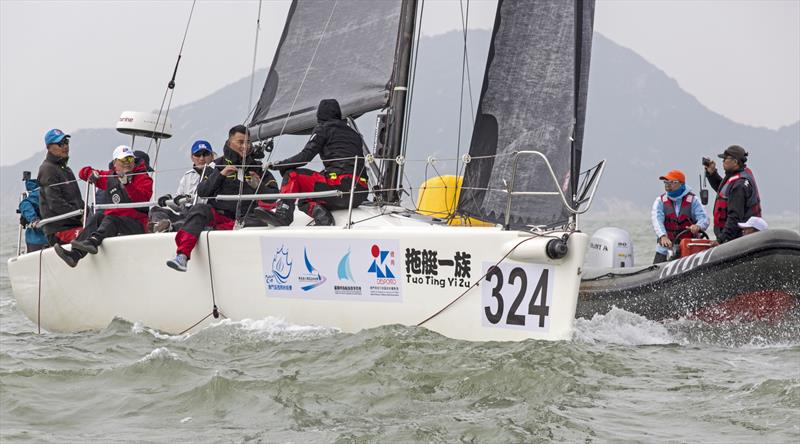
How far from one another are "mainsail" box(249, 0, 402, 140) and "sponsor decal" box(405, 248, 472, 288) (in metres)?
2.02

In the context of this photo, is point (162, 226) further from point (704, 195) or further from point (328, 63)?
point (704, 195)

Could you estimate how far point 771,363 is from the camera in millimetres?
6531

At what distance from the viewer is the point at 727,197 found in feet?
28.7

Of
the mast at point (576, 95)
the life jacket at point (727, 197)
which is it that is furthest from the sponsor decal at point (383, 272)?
the life jacket at point (727, 197)

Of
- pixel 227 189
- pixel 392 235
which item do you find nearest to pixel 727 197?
pixel 392 235

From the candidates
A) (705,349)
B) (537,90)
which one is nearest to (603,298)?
(705,349)

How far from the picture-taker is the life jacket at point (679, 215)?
30.9 ft

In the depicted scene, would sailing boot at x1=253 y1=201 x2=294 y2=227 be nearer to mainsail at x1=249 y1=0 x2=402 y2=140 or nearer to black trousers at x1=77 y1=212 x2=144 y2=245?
mainsail at x1=249 y1=0 x2=402 y2=140

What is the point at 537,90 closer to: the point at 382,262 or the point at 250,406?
the point at 382,262

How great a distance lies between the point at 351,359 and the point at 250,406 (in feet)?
3.20

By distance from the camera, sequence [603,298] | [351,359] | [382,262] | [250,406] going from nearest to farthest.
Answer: [250,406] < [351,359] < [382,262] < [603,298]

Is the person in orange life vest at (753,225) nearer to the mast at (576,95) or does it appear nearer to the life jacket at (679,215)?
the life jacket at (679,215)

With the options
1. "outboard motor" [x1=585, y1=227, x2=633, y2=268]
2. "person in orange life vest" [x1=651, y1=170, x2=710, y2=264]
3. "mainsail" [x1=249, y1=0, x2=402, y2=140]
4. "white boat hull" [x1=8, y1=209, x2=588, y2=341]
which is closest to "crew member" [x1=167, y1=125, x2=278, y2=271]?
"white boat hull" [x1=8, y1=209, x2=588, y2=341]

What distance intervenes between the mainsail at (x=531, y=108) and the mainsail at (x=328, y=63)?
0.95 m
